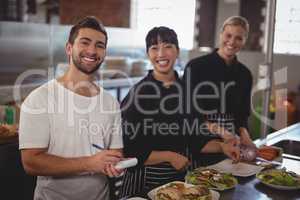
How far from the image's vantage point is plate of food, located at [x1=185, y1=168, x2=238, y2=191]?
5.13 ft

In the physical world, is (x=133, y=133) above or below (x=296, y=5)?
below

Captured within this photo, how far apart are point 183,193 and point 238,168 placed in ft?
1.83

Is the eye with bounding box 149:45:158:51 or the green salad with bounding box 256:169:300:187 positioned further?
the eye with bounding box 149:45:158:51

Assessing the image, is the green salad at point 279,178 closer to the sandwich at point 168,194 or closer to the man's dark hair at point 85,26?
the sandwich at point 168,194

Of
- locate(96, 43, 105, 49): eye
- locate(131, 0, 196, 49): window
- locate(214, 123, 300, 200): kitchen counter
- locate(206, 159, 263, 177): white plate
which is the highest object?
locate(131, 0, 196, 49): window

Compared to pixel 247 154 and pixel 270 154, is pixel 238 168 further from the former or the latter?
pixel 270 154

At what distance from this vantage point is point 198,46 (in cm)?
322

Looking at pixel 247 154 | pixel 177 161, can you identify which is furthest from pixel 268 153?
pixel 177 161

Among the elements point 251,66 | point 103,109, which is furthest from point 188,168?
point 251,66

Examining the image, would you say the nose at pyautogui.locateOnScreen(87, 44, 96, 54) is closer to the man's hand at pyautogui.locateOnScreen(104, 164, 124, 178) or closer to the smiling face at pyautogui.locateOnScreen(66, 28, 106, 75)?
the smiling face at pyautogui.locateOnScreen(66, 28, 106, 75)

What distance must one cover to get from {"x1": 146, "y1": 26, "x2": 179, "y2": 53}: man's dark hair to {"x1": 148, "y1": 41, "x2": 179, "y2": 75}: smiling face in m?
0.02

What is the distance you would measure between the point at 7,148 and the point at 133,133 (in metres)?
0.63

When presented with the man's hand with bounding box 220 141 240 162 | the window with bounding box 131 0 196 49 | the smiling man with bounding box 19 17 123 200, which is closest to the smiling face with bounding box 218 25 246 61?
the window with bounding box 131 0 196 49

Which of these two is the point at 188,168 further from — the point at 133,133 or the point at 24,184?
the point at 24,184
